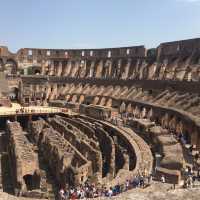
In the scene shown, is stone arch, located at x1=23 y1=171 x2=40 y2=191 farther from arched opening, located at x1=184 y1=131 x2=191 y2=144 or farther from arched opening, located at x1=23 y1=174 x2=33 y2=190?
arched opening, located at x1=184 y1=131 x2=191 y2=144

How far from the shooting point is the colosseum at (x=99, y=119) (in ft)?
77.4

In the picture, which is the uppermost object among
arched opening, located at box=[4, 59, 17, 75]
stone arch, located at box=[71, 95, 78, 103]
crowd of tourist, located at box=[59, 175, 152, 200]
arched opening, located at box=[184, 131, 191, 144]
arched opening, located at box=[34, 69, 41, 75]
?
arched opening, located at box=[4, 59, 17, 75]

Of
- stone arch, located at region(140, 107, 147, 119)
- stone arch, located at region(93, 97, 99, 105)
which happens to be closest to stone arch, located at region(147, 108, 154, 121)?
stone arch, located at region(140, 107, 147, 119)

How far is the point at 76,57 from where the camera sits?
71.2 meters

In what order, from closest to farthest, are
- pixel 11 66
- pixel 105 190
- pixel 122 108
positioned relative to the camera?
pixel 105 190 < pixel 122 108 < pixel 11 66

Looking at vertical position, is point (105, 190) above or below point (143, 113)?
below

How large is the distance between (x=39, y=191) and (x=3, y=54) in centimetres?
5190

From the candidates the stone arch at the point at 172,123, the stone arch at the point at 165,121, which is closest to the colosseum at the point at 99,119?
the stone arch at the point at 165,121

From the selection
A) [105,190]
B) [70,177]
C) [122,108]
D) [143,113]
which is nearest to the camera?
[105,190]

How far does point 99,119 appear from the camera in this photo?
44.2 meters

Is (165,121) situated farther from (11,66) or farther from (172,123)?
(11,66)

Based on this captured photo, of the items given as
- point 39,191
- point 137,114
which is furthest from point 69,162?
point 137,114

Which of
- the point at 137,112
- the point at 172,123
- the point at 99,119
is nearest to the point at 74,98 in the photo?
Answer: the point at 99,119

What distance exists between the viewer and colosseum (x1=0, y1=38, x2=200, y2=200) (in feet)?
77.4
